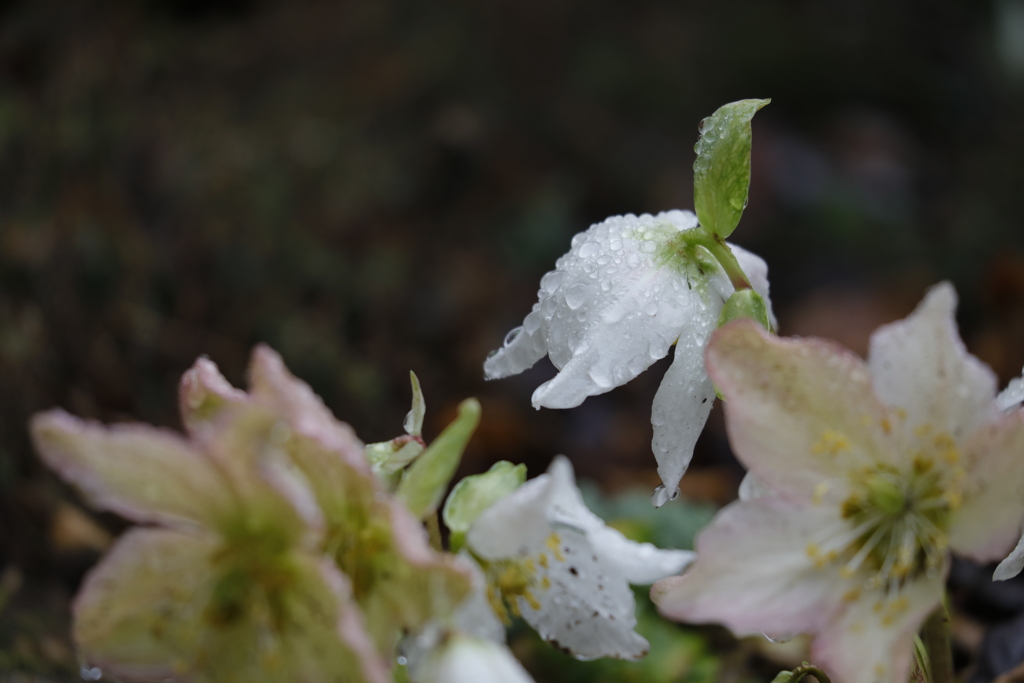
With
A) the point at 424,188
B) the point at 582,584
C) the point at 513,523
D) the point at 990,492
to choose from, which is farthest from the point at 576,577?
the point at 424,188

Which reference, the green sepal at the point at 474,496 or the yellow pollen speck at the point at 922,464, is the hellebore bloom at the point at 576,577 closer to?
the green sepal at the point at 474,496

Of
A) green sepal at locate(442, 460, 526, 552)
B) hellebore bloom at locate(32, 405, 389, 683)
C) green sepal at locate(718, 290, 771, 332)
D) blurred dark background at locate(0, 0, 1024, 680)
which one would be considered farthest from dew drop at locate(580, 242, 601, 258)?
blurred dark background at locate(0, 0, 1024, 680)

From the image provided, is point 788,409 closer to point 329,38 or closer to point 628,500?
point 628,500

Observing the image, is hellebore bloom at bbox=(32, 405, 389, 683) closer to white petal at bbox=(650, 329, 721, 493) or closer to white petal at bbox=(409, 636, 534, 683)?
white petal at bbox=(409, 636, 534, 683)

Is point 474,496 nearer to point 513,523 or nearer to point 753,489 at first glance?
point 513,523

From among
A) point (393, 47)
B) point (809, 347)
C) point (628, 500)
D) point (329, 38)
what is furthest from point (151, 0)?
point (809, 347)

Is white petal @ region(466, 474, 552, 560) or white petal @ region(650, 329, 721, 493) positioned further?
white petal @ region(650, 329, 721, 493)
